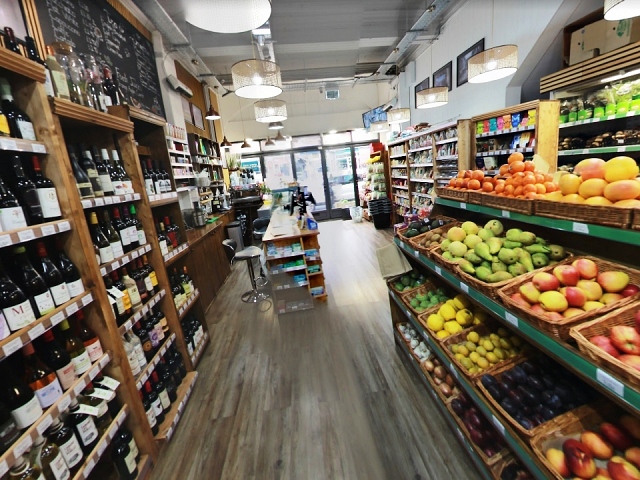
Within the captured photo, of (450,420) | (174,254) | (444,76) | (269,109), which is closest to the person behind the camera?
(450,420)

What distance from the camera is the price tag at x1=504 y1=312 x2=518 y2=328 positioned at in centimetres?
121

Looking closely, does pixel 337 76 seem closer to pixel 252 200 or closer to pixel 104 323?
pixel 252 200

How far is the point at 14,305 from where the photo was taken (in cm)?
118

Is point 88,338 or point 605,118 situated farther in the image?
point 605,118

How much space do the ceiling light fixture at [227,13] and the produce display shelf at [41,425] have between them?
2059 millimetres

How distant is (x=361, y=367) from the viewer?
263 centimetres

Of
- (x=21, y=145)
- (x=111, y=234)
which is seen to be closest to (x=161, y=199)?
(x=111, y=234)

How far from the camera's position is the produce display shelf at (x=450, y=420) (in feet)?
5.06

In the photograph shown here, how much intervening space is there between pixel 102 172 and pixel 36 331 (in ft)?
3.58

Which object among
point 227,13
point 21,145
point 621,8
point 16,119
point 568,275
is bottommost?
point 568,275

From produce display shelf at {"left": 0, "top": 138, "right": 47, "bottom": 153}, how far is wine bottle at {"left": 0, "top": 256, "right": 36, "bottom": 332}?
0.49 m

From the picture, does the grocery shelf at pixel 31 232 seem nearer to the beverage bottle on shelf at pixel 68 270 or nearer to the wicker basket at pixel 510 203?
the beverage bottle on shelf at pixel 68 270

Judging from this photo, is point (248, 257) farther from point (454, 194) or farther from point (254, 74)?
point (454, 194)

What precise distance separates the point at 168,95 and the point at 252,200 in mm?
3353
